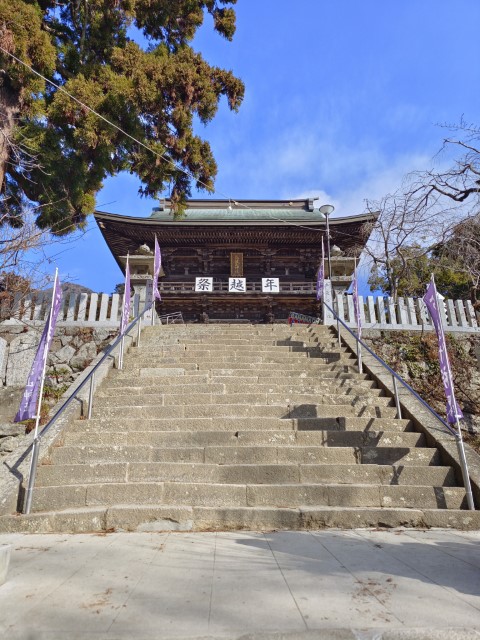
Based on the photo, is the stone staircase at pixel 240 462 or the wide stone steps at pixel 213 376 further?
the wide stone steps at pixel 213 376

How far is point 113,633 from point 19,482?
269cm

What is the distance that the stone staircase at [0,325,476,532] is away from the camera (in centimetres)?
339

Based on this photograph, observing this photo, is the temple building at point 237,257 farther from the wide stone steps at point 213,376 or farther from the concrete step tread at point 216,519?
the concrete step tread at point 216,519

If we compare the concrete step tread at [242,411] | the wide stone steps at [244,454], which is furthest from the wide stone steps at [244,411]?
the wide stone steps at [244,454]

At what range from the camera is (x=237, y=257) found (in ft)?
55.4

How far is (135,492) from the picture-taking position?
12.0ft

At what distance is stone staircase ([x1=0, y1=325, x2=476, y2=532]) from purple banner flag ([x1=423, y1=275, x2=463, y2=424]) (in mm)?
563

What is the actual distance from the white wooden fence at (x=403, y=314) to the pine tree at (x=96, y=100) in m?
4.76

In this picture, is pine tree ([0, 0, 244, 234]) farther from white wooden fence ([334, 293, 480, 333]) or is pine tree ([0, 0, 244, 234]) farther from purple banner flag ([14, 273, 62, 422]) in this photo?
white wooden fence ([334, 293, 480, 333])

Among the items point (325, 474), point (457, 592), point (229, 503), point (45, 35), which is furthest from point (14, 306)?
point (457, 592)

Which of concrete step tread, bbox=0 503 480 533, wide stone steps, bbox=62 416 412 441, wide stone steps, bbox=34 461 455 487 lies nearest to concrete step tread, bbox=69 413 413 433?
wide stone steps, bbox=62 416 412 441

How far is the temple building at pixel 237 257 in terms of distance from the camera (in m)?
15.6

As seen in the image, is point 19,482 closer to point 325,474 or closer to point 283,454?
point 283,454

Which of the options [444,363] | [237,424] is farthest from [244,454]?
[444,363]
